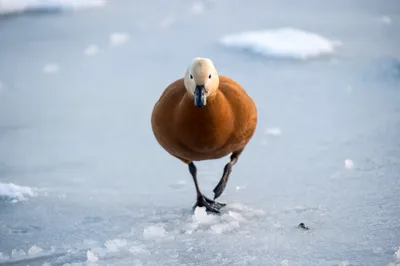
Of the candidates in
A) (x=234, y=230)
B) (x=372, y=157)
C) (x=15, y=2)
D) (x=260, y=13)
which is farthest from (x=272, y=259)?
(x=15, y=2)

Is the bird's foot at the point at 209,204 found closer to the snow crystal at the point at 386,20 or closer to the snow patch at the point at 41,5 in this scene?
the snow crystal at the point at 386,20

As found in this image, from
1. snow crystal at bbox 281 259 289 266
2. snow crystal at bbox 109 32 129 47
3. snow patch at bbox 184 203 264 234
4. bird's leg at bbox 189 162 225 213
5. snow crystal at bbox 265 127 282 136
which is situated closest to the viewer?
snow crystal at bbox 281 259 289 266

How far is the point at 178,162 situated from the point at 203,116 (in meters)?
0.63

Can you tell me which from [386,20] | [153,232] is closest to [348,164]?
[153,232]

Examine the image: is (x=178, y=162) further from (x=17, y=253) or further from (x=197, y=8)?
(x=197, y=8)

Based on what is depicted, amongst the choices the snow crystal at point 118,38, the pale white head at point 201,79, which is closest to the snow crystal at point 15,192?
the pale white head at point 201,79

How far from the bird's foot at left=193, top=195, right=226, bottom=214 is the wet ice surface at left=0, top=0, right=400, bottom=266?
0.11 ft

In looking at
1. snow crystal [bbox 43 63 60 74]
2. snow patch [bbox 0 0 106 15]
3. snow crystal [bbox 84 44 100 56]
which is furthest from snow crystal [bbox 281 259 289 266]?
snow patch [bbox 0 0 106 15]

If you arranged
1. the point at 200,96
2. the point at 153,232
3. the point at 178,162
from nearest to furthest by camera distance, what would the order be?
the point at 200,96 → the point at 153,232 → the point at 178,162

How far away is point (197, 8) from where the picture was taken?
4.11 m

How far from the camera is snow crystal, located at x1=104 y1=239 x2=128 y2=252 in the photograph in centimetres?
183

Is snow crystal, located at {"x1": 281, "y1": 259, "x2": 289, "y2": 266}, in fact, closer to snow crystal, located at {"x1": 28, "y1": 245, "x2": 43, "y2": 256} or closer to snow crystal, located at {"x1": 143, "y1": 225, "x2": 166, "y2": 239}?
snow crystal, located at {"x1": 143, "y1": 225, "x2": 166, "y2": 239}

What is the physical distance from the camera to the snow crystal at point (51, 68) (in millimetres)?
3334

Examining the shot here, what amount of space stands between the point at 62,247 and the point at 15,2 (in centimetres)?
244
